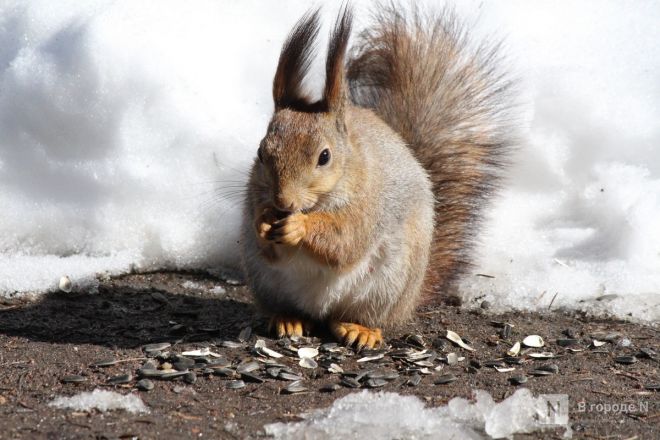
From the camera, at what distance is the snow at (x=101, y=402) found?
2.05 meters

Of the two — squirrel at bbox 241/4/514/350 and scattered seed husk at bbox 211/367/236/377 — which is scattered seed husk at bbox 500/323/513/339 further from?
scattered seed husk at bbox 211/367/236/377

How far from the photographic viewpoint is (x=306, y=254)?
251 cm

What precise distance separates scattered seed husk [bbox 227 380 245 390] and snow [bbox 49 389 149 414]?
0.27 metres

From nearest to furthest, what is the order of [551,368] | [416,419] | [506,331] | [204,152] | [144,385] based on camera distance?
[416,419] → [144,385] → [551,368] → [506,331] → [204,152]

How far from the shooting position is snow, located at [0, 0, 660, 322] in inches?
127

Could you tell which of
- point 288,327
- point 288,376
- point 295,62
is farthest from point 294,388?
point 295,62

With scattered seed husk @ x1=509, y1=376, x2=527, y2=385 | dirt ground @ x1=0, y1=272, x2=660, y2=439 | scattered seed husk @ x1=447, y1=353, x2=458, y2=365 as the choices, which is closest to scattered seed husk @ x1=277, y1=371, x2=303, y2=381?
dirt ground @ x1=0, y1=272, x2=660, y2=439

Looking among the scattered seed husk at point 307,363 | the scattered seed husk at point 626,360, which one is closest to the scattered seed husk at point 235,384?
the scattered seed husk at point 307,363

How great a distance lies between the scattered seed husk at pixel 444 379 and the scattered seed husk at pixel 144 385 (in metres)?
0.76

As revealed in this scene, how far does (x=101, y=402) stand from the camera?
2.08m

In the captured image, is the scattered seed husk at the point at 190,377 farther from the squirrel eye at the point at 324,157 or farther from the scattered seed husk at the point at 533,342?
the scattered seed husk at the point at 533,342

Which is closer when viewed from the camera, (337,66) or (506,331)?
(337,66)

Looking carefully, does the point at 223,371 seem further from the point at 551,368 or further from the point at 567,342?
the point at 567,342

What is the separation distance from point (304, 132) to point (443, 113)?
835 mm
